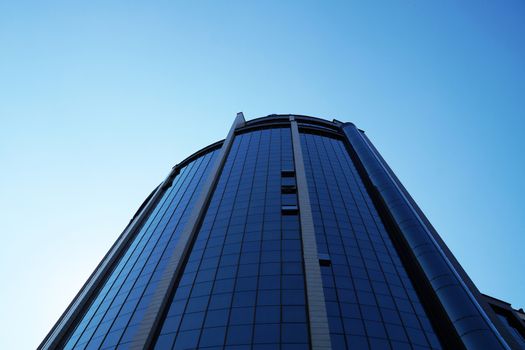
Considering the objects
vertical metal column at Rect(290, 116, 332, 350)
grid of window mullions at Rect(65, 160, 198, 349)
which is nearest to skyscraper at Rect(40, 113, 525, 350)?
vertical metal column at Rect(290, 116, 332, 350)

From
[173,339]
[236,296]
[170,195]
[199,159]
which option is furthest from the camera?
[199,159]

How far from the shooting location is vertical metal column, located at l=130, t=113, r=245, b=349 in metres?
30.0

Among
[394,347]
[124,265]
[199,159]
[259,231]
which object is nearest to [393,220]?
[259,231]

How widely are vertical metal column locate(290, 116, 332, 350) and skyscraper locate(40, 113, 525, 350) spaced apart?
0.11 m

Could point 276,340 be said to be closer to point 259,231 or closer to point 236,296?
point 236,296

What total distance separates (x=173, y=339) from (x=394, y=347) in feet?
55.5

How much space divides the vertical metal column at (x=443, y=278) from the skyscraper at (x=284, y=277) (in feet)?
0.41

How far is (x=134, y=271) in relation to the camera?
43.5 metres

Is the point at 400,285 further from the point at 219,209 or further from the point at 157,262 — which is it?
the point at 157,262

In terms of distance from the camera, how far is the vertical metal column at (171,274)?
1180 inches

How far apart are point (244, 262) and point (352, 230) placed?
13.8 m

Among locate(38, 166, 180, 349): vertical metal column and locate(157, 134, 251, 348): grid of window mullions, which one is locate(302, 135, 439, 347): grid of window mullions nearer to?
locate(157, 134, 251, 348): grid of window mullions

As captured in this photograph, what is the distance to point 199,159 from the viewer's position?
253ft

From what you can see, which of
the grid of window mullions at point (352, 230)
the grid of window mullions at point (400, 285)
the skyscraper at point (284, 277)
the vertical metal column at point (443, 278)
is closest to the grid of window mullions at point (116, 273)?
the skyscraper at point (284, 277)
